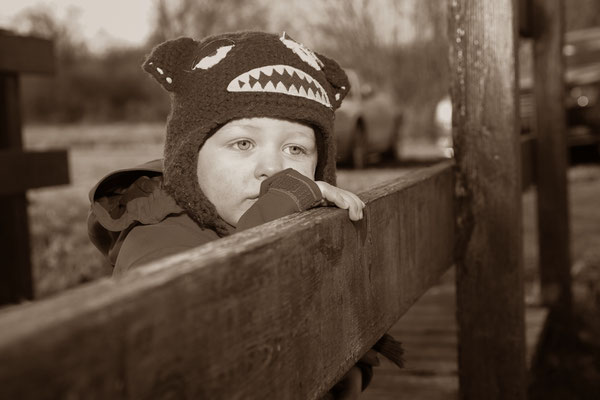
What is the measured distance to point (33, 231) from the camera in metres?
7.33

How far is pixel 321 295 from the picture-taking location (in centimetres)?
127

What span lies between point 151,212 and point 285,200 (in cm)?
50

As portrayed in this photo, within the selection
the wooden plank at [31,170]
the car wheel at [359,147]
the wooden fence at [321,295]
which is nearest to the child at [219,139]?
the wooden fence at [321,295]

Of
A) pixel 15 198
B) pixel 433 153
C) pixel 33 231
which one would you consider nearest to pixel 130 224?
pixel 15 198

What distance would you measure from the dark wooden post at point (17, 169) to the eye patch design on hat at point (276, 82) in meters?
2.30

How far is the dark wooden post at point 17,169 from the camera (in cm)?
403

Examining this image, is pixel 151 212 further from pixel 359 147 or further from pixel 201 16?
pixel 201 16

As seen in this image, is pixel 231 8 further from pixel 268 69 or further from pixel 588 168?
pixel 268 69

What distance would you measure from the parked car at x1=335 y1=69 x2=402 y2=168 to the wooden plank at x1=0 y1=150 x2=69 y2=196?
343 inches

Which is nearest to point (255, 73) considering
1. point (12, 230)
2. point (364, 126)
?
point (12, 230)

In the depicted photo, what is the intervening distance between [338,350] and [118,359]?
2.24ft

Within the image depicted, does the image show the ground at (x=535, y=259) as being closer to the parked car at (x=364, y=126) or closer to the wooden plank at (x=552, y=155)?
the wooden plank at (x=552, y=155)

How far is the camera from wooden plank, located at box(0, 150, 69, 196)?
3943 millimetres

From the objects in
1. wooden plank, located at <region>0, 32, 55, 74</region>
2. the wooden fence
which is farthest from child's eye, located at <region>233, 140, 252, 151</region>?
wooden plank, located at <region>0, 32, 55, 74</region>
